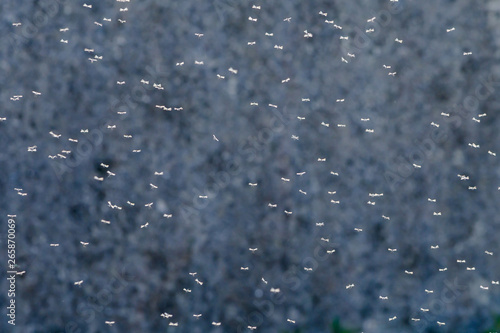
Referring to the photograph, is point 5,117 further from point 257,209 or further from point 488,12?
point 488,12

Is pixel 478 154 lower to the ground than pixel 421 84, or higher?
lower

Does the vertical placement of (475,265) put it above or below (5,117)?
below

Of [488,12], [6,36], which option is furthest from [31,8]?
[488,12]

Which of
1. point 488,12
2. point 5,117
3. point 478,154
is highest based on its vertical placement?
point 488,12

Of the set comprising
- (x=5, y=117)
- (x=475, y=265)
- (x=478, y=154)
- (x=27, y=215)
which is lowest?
(x=27, y=215)

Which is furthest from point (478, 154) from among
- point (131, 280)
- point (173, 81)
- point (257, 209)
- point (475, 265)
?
point (131, 280)

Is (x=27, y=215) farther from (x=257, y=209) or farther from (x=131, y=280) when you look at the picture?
(x=257, y=209)
